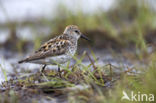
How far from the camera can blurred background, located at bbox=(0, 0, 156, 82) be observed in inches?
382

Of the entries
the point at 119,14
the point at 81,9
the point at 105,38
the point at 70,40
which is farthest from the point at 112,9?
the point at 70,40

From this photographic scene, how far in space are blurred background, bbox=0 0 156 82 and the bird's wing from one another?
2.37 metres

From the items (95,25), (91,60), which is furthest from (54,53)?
(95,25)

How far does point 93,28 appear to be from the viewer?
10.0 metres

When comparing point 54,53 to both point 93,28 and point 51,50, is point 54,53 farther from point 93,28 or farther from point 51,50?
point 93,28

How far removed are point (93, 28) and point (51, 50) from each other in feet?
12.9

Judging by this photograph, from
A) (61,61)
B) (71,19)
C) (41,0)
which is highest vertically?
(41,0)

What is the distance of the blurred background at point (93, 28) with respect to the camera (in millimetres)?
9703

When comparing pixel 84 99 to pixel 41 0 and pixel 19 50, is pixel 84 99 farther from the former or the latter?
pixel 41 0

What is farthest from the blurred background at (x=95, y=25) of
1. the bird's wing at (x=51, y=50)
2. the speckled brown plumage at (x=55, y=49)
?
the bird's wing at (x=51, y=50)

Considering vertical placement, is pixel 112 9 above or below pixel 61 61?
above

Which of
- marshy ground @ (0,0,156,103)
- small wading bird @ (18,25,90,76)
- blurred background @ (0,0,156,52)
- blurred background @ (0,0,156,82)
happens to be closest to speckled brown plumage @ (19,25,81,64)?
small wading bird @ (18,25,90,76)

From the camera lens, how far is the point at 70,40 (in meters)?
6.70

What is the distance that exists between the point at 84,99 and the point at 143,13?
6.10 m
